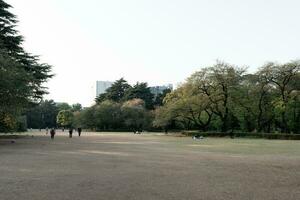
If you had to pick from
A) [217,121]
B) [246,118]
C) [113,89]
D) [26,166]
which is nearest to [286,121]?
[246,118]

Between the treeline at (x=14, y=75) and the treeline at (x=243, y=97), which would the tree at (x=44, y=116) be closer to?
the treeline at (x=243, y=97)

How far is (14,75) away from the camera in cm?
3341

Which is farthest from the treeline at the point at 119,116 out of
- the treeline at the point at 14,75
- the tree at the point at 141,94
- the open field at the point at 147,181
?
the open field at the point at 147,181

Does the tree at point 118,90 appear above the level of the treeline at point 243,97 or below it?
above

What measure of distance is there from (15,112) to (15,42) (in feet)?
45.8

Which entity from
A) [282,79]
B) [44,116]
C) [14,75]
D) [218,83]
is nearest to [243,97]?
[218,83]

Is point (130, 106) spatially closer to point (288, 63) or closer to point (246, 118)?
point (246, 118)

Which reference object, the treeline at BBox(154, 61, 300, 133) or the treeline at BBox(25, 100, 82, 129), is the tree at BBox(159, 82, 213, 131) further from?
the treeline at BBox(25, 100, 82, 129)

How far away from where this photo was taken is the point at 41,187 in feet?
36.5

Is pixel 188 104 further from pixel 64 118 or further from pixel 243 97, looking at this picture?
pixel 64 118

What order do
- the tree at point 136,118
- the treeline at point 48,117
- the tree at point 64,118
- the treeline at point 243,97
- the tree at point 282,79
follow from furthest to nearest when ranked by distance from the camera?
the treeline at point 48,117
the tree at point 64,118
the tree at point 136,118
the treeline at point 243,97
the tree at point 282,79

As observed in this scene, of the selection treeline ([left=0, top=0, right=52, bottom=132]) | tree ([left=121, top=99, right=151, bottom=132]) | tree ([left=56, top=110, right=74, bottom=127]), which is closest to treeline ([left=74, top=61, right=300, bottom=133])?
treeline ([left=0, top=0, right=52, bottom=132])

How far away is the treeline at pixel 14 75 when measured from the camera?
32.9 m

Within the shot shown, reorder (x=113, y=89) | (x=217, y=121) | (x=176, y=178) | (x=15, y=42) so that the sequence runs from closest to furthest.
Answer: (x=176, y=178) → (x=15, y=42) → (x=217, y=121) → (x=113, y=89)
